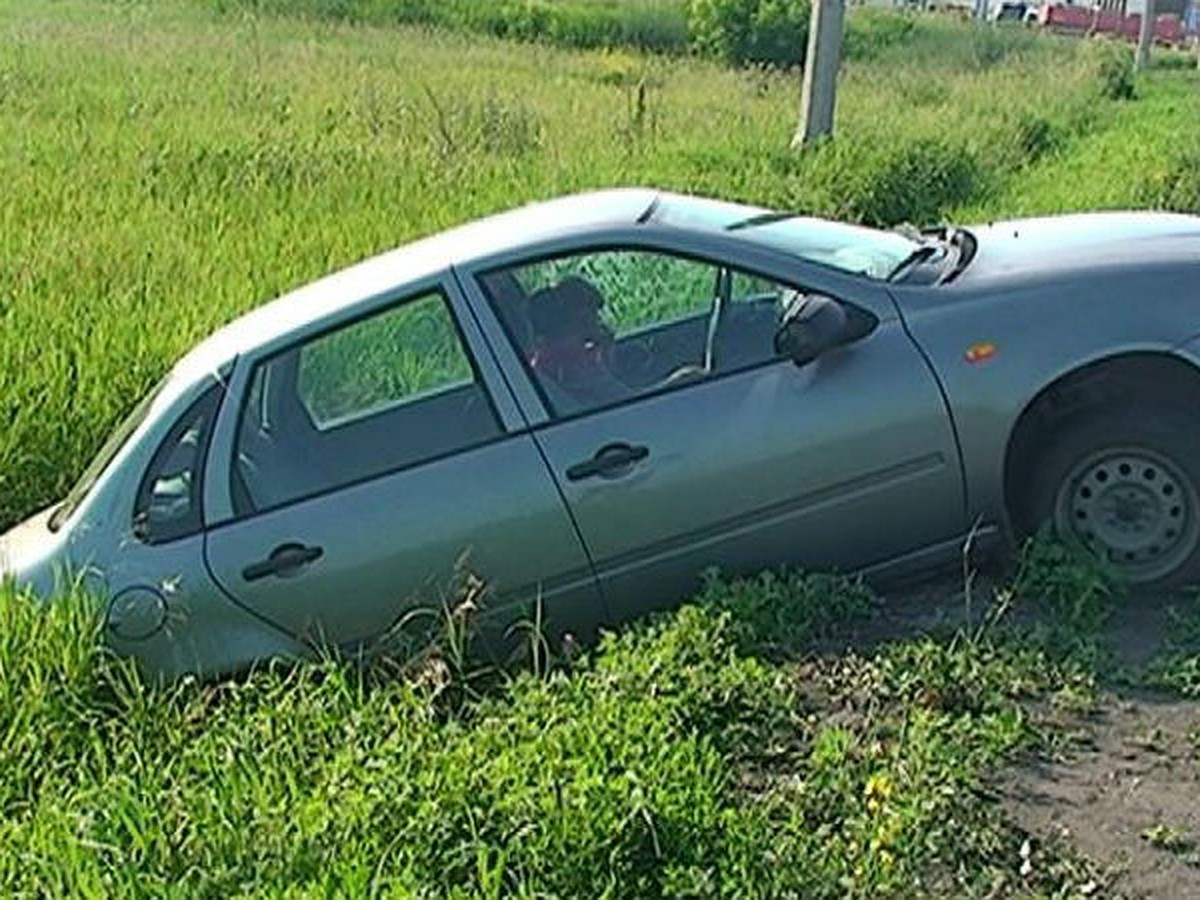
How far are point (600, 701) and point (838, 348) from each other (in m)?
1.50

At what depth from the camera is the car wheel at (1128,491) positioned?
5.21 meters

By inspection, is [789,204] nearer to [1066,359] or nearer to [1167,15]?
[1066,359]

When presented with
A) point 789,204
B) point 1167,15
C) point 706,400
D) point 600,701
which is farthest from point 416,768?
point 1167,15

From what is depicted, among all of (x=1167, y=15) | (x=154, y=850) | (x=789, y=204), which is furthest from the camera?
(x=1167, y=15)

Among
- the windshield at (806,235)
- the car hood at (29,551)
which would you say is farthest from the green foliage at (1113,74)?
the car hood at (29,551)

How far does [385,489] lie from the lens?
5426mm

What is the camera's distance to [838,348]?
5.30 meters

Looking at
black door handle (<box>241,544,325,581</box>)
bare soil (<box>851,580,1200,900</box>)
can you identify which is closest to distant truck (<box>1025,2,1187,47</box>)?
black door handle (<box>241,544,325,581</box>)

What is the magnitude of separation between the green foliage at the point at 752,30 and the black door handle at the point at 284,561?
33.3 meters

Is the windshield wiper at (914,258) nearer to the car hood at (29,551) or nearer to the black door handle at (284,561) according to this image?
the black door handle at (284,561)

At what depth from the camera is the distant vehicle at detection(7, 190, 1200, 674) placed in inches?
207

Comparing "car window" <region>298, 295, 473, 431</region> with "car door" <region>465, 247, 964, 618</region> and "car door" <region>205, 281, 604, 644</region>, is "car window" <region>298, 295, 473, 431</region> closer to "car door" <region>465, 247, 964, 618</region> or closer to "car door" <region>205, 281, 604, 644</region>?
"car door" <region>205, 281, 604, 644</region>

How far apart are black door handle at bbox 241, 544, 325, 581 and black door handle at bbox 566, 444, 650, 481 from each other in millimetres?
858

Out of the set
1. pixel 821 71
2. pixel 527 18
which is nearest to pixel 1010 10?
→ pixel 527 18
